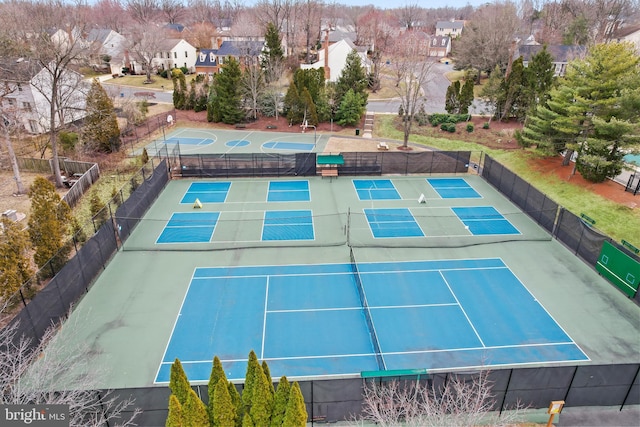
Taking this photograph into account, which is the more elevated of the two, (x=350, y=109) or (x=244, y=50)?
(x=244, y=50)

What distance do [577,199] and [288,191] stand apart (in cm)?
1799

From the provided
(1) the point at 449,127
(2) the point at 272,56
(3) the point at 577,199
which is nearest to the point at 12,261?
(3) the point at 577,199

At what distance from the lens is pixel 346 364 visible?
13.9m

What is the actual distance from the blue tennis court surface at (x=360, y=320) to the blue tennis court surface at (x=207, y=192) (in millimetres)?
8549

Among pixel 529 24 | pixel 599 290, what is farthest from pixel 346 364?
pixel 529 24

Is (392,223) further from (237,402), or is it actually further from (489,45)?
(489,45)

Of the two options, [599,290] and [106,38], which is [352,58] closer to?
[599,290]

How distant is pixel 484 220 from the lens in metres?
23.9

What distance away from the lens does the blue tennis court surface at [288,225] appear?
21906 millimetres

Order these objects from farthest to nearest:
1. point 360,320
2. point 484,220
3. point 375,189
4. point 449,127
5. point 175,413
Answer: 1. point 449,127
2. point 375,189
3. point 484,220
4. point 360,320
5. point 175,413

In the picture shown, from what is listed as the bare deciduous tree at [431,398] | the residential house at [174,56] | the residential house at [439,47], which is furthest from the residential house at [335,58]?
the bare deciduous tree at [431,398]

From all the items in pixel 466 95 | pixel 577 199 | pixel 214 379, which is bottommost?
pixel 577 199

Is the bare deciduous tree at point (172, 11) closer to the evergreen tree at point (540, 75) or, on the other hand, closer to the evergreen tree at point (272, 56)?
the evergreen tree at point (272, 56)

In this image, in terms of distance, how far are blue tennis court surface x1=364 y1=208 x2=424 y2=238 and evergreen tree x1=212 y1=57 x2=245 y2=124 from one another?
24.2 m
